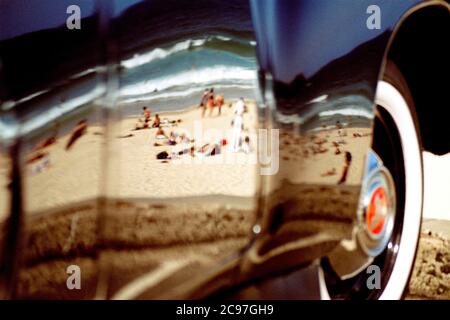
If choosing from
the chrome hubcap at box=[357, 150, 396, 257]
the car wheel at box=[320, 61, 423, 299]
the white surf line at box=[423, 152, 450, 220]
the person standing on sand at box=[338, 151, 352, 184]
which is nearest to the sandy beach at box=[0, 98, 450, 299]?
the person standing on sand at box=[338, 151, 352, 184]

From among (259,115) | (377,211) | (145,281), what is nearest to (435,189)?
(377,211)

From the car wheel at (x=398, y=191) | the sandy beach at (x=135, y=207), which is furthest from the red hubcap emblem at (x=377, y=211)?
the sandy beach at (x=135, y=207)

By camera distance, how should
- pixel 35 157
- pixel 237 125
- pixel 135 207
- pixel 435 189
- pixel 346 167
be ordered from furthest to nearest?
1. pixel 435 189
2. pixel 346 167
3. pixel 237 125
4. pixel 135 207
5. pixel 35 157

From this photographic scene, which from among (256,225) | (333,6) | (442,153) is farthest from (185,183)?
(442,153)

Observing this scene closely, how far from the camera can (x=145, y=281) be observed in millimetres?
1532

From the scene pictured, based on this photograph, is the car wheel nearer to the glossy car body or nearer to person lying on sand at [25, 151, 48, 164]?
the glossy car body

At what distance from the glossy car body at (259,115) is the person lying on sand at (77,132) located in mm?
24

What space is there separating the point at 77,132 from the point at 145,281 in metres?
0.39

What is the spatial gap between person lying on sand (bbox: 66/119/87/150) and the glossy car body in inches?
0.9

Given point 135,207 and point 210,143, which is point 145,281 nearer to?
point 135,207

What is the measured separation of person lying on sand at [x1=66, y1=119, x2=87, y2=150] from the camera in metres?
1.40

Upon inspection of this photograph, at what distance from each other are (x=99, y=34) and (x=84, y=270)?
0.52 m

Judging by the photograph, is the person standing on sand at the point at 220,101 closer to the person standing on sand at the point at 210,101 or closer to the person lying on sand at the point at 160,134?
the person standing on sand at the point at 210,101

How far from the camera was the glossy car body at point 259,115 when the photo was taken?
1.37m
